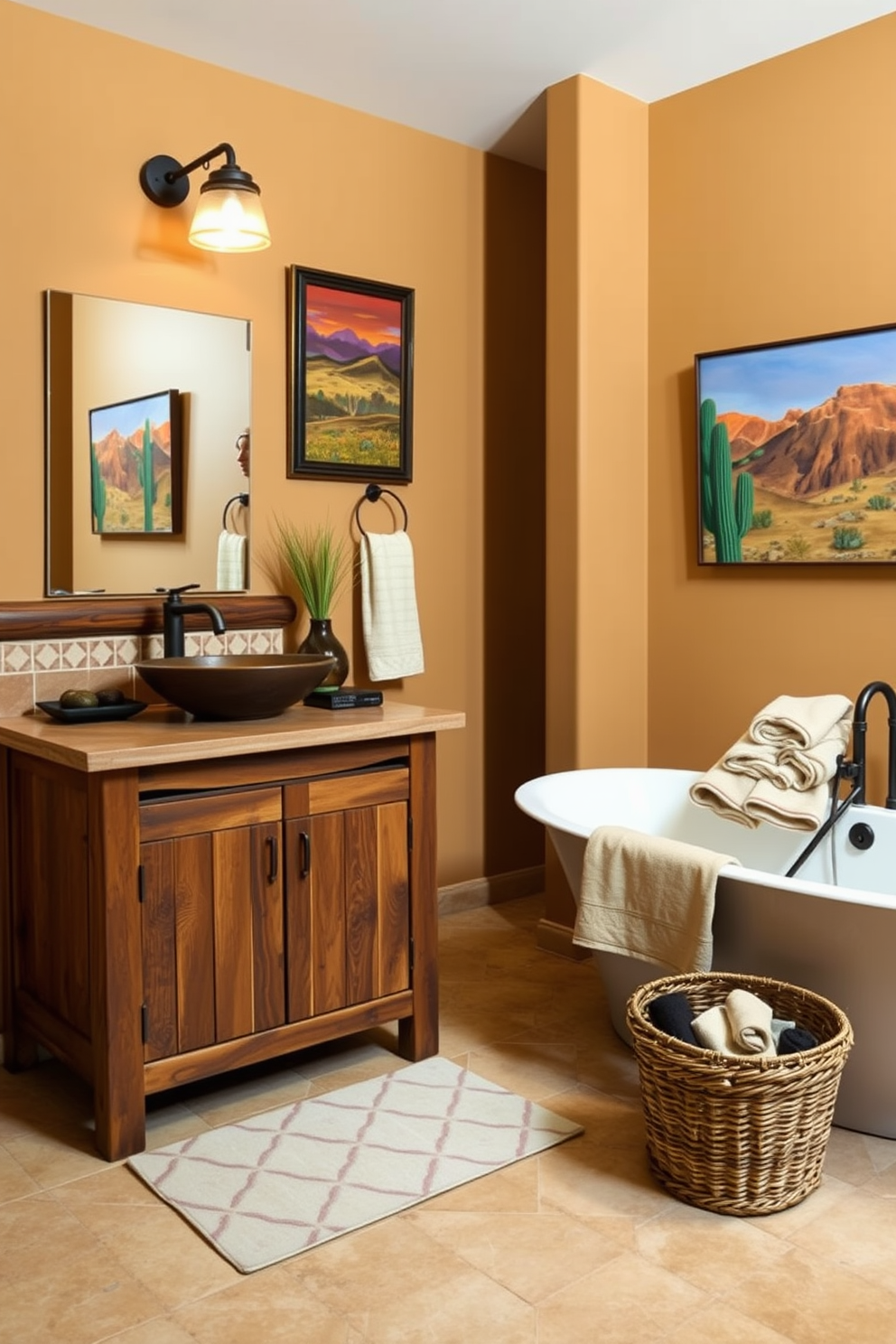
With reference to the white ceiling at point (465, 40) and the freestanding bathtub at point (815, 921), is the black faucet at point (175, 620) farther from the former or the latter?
the white ceiling at point (465, 40)

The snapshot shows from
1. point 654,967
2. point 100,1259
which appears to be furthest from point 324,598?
point 100,1259

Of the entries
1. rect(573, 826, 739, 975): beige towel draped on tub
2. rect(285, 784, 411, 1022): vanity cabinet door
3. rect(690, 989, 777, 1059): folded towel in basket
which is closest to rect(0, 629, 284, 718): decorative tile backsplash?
rect(285, 784, 411, 1022): vanity cabinet door

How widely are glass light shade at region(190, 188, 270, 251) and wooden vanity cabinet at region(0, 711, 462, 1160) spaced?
1266 mm

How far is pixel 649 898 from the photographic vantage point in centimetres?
258

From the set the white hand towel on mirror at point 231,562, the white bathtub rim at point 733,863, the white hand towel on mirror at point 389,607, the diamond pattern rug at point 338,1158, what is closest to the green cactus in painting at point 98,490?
the white hand towel on mirror at point 231,562

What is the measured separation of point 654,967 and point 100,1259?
4.20 feet

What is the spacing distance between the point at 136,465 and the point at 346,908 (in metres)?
1.26

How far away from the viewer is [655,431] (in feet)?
12.4

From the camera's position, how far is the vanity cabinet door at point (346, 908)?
268 centimetres

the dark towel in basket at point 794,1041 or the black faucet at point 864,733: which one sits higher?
the black faucet at point 864,733

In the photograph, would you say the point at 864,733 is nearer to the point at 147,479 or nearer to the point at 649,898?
the point at 649,898

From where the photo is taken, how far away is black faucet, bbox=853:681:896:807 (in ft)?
9.69

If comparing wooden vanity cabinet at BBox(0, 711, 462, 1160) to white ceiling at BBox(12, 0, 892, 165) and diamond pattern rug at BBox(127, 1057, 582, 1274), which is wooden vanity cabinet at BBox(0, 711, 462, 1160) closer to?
diamond pattern rug at BBox(127, 1057, 582, 1274)

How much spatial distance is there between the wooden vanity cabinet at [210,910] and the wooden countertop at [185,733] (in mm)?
31
